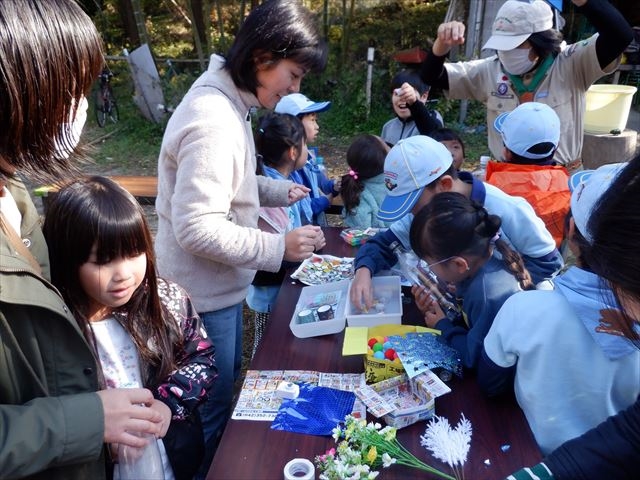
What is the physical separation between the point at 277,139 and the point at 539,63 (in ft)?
5.10

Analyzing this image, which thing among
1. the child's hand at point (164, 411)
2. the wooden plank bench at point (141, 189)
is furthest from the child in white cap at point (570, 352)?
the wooden plank bench at point (141, 189)

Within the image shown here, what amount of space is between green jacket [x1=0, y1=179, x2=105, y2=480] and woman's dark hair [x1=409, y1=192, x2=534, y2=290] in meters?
1.10

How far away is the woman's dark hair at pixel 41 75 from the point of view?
824 mm

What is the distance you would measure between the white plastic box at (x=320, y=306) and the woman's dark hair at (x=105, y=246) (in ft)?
1.72

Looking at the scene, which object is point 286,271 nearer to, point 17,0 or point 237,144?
point 237,144

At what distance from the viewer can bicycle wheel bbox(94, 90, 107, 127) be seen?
9.23 meters

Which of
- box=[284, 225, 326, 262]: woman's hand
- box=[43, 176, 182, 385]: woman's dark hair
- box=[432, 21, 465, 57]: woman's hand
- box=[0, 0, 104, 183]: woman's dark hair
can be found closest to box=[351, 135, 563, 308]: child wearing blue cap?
box=[284, 225, 326, 262]: woman's hand

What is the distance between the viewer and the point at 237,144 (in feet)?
5.38

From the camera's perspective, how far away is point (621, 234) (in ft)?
3.09

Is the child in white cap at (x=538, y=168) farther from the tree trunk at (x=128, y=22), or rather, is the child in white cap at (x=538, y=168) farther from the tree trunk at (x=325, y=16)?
the tree trunk at (x=128, y=22)

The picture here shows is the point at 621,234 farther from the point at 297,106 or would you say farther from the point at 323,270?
the point at 297,106

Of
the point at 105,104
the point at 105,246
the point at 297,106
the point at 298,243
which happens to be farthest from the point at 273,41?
the point at 105,104

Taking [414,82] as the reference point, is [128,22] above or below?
above

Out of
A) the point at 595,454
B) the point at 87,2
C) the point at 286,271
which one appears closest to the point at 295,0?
the point at 286,271
